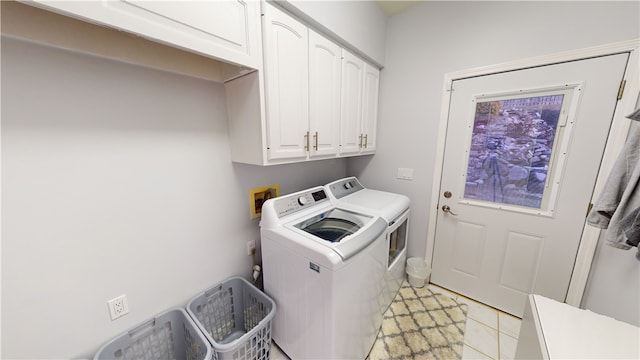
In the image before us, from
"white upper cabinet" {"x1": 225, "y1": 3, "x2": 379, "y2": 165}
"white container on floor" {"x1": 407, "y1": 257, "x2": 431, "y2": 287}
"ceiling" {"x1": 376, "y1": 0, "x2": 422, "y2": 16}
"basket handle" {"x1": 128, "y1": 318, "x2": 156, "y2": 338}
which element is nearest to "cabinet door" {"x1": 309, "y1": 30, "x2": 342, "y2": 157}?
Result: "white upper cabinet" {"x1": 225, "y1": 3, "x2": 379, "y2": 165}

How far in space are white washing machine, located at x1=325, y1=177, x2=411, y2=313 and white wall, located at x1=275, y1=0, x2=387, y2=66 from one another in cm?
115

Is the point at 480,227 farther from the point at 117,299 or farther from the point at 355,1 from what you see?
the point at 117,299

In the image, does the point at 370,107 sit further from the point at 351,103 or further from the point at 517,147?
the point at 517,147

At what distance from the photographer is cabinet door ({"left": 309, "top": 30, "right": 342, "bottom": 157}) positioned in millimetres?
1415

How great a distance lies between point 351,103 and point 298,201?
0.96 metres

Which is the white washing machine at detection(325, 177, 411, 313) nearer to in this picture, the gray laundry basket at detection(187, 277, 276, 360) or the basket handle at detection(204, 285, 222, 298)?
the gray laundry basket at detection(187, 277, 276, 360)

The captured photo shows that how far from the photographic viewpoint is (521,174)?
168 centimetres

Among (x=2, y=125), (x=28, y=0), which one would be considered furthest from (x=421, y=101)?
(x=2, y=125)

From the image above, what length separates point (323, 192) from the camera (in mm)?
1785

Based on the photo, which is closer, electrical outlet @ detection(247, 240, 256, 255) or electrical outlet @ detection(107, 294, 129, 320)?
electrical outlet @ detection(107, 294, 129, 320)

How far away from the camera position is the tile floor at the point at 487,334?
1.50 m

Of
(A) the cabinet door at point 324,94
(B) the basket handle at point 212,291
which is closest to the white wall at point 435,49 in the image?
(A) the cabinet door at point 324,94

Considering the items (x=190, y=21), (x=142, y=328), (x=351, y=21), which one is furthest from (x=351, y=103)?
(x=142, y=328)

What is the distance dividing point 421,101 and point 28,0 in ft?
7.50
